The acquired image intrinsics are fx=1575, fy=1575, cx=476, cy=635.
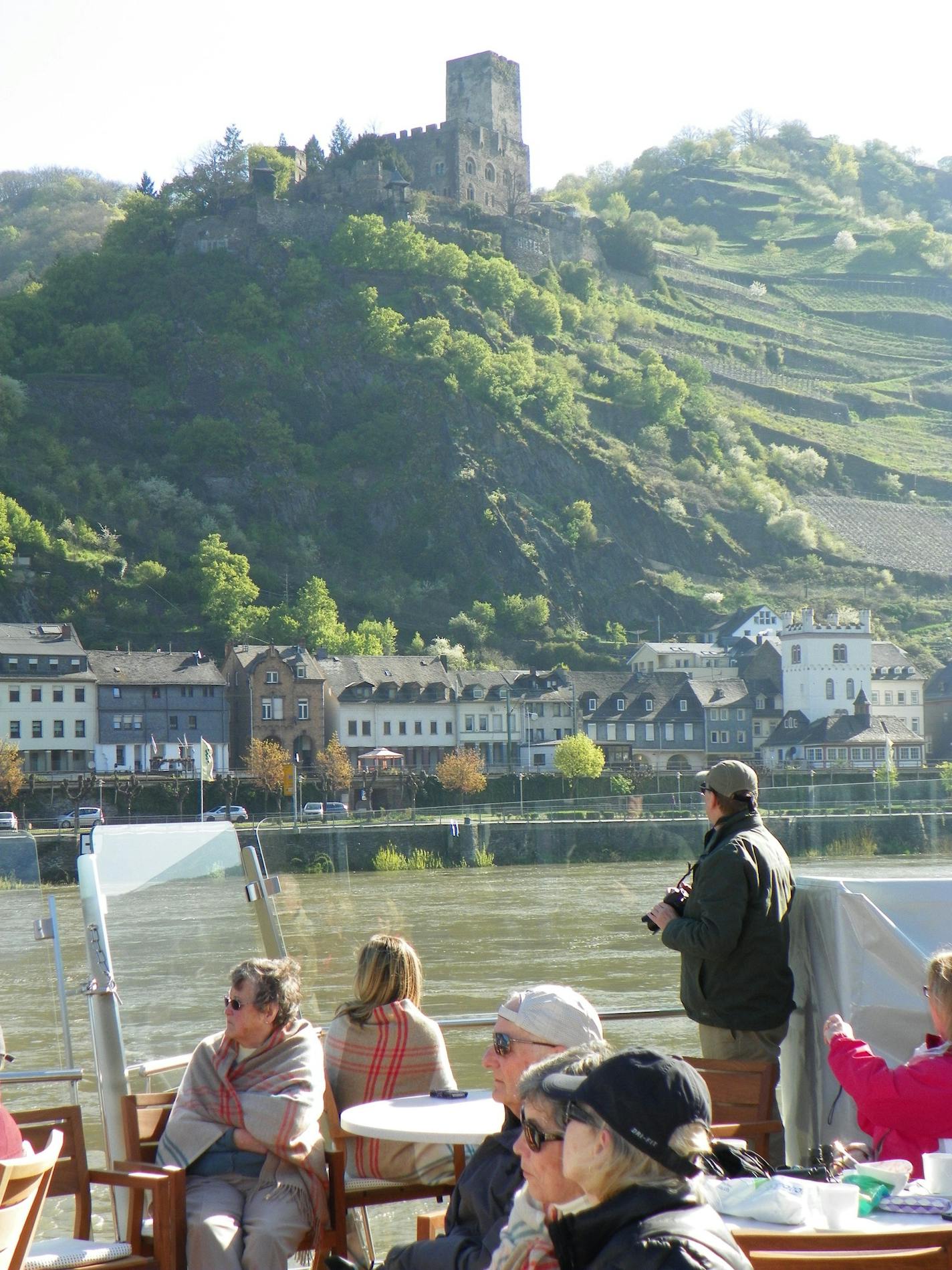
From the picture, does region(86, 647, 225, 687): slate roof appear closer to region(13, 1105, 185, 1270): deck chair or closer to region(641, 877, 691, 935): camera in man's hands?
region(641, 877, 691, 935): camera in man's hands

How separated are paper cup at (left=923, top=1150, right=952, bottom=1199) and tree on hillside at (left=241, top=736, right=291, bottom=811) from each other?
60279 mm

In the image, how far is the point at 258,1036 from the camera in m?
4.37

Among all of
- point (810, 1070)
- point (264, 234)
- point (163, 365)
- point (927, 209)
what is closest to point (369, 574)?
point (163, 365)

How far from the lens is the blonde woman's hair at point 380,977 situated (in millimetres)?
4621

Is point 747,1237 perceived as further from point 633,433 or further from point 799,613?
point 633,433

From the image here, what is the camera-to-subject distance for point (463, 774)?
65438mm

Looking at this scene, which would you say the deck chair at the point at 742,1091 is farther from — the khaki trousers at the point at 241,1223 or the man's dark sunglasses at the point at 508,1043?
the khaki trousers at the point at 241,1223

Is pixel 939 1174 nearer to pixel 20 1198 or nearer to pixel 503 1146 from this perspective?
pixel 503 1146

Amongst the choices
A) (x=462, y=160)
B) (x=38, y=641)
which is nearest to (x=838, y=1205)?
(x=38, y=641)

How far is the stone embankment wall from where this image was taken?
150 ft

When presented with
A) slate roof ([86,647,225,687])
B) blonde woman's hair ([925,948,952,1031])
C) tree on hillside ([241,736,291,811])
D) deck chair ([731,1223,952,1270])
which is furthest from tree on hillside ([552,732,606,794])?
deck chair ([731,1223,952,1270])

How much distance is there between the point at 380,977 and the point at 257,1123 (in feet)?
1.87

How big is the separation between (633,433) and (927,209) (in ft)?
292

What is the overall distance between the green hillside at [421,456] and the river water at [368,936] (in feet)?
141
